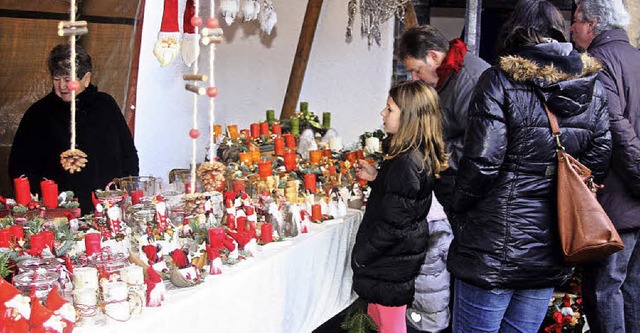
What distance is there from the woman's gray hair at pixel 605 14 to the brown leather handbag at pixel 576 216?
33.9 inches

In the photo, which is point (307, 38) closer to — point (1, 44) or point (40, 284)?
point (1, 44)

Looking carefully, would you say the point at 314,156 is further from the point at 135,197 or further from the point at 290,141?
the point at 135,197

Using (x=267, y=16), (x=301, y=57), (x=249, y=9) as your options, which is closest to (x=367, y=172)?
(x=249, y=9)

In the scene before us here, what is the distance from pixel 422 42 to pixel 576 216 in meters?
1.32

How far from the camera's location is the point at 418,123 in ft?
10.4

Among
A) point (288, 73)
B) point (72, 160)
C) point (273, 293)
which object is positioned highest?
point (288, 73)

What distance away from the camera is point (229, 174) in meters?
3.89

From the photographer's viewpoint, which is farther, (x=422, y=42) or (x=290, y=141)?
(x=290, y=141)

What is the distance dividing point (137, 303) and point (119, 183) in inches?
47.3

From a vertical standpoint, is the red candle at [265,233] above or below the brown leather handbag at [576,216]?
below

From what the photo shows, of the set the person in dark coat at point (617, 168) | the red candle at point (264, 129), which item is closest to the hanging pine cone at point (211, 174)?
the person in dark coat at point (617, 168)

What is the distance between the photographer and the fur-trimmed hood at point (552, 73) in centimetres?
257

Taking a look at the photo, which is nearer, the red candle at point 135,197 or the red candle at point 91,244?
the red candle at point 91,244

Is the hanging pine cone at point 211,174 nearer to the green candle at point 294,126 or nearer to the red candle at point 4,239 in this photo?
the red candle at point 4,239
